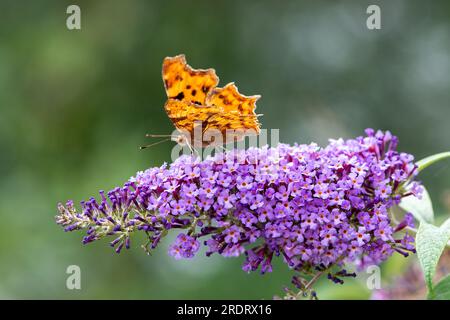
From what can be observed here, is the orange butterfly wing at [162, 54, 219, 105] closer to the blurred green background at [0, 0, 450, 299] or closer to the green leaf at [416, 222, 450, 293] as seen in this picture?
the green leaf at [416, 222, 450, 293]

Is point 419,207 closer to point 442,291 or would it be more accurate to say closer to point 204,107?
point 442,291

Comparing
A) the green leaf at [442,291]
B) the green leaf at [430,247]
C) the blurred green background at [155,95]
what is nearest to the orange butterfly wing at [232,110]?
the green leaf at [430,247]

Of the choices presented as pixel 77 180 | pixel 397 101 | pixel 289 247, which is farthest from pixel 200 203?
pixel 397 101

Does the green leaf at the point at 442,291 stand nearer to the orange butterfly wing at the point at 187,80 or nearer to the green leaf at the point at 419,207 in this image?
the green leaf at the point at 419,207

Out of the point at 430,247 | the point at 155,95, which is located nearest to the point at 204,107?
the point at 430,247

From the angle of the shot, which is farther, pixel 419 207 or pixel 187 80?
pixel 187 80

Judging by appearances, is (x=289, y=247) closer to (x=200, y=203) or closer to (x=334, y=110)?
(x=200, y=203)
